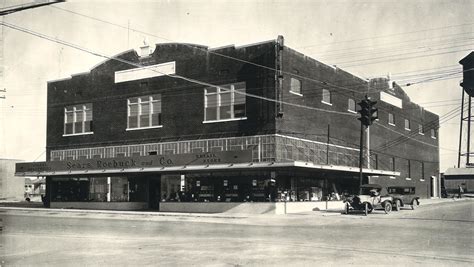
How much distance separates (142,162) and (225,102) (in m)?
6.69

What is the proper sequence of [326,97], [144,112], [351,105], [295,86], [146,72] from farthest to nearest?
1. [351,105]
2. [144,112]
3. [146,72]
4. [326,97]
5. [295,86]

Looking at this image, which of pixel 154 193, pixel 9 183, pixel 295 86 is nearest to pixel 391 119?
pixel 295 86

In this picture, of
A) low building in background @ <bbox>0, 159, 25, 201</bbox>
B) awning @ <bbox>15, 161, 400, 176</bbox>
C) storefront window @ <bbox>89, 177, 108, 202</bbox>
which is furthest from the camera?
low building in background @ <bbox>0, 159, 25, 201</bbox>

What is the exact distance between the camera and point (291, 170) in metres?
31.9

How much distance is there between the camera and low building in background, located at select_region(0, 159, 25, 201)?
7981cm

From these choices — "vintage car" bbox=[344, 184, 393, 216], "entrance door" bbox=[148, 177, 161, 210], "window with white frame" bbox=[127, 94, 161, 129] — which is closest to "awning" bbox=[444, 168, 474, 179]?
"vintage car" bbox=[344, 184, 393, 216]

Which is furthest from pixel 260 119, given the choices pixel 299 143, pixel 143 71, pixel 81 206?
pixel 81 206

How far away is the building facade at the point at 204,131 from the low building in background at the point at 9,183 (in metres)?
41.6

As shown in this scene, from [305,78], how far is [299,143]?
4394 millimetres

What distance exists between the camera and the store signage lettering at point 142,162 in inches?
1212

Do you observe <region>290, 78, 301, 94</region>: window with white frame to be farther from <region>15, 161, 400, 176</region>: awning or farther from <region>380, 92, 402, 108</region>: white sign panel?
<region>380, 92, 402, 108</region>: white sign panel

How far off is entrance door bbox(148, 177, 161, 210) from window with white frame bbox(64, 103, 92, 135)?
734 cm

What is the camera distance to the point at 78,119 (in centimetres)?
4206

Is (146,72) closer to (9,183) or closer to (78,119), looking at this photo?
(78,119)
